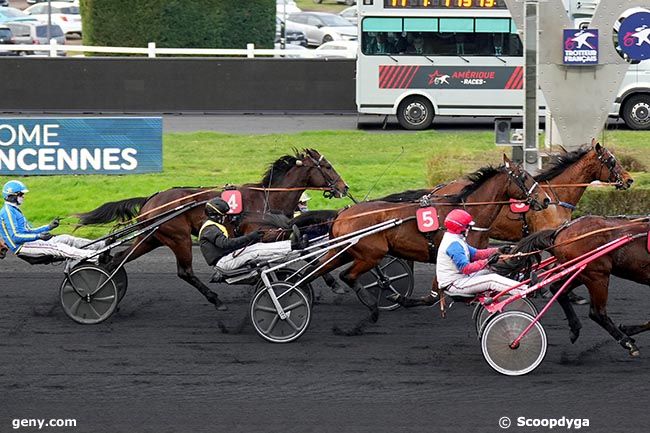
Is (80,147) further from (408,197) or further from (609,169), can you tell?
(609,169)

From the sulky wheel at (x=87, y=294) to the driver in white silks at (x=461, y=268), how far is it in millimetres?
3262

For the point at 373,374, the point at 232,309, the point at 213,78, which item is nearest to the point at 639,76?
the point at 213,78

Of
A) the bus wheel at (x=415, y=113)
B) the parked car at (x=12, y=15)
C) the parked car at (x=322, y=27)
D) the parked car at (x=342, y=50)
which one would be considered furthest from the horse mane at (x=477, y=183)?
the parked car at (x=12, y=15)

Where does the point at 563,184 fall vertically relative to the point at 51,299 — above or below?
above

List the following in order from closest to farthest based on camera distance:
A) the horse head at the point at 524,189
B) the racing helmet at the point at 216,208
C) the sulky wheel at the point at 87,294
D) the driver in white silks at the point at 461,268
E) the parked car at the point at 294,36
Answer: the driver in white silks at the point at 461,268
the racing helmet at the point at 216,208
the horse head at the point at 524,189
the sulky wheel at the point at 87,294
the parked car at the point at 294,36

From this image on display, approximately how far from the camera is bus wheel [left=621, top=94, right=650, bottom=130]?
77.0 ft

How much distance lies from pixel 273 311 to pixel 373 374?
1.33 meters

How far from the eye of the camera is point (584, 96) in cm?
1541

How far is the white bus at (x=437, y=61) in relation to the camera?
23.3m

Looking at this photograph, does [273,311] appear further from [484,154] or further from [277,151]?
[277,151]

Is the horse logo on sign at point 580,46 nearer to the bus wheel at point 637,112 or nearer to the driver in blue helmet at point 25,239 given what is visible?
the driver in blue helmet at point 25,239

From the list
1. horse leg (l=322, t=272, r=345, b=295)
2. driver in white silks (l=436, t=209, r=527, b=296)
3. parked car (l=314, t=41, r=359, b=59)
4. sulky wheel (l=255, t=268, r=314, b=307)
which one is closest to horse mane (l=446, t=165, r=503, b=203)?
driver in white silks (l=436, t=209, r=527, b=296)

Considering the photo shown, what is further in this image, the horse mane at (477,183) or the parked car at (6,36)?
the parked car at (6,36)

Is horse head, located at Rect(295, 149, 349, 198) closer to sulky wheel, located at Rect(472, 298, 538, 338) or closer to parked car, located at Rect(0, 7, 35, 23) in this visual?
sulky wheel, located at Rect(472, 298, 538, 338)
